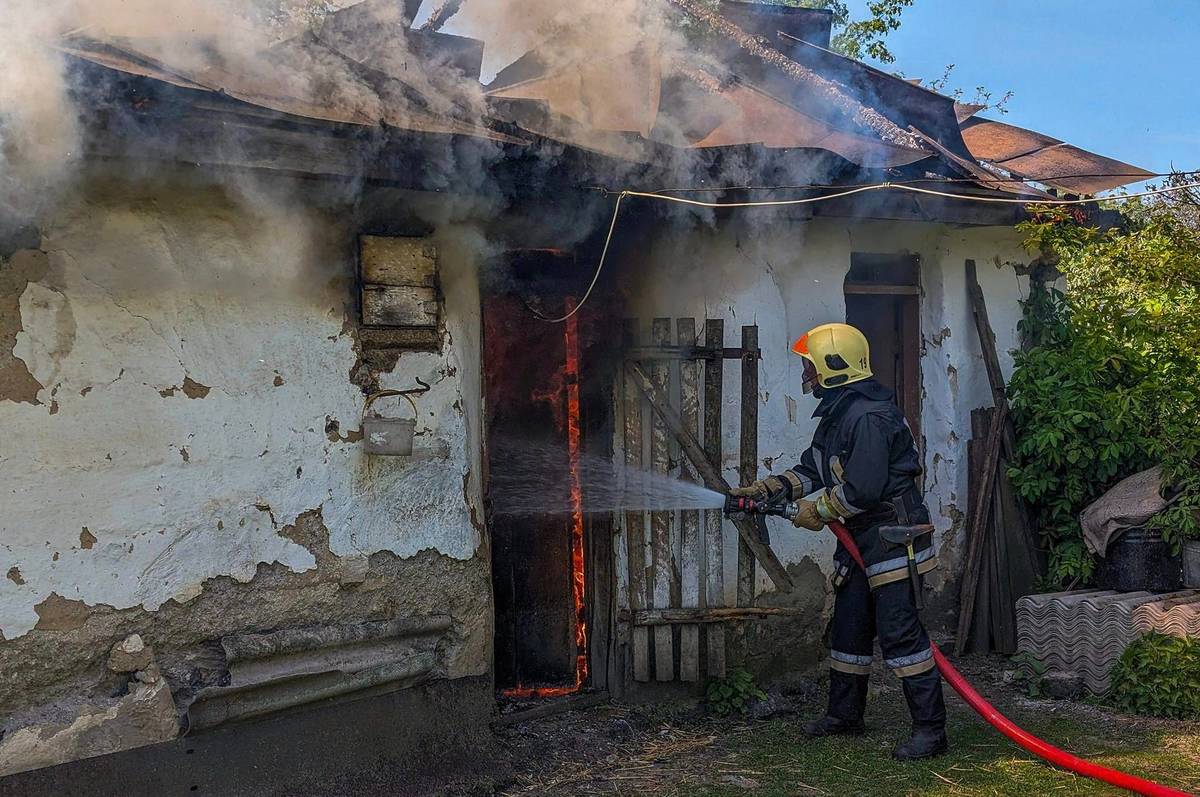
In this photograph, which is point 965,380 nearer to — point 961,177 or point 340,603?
point 961,177

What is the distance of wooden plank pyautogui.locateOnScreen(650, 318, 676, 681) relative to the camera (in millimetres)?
6285

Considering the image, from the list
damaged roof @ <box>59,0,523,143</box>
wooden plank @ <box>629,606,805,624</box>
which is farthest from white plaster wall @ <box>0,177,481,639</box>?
wooden plank @ <box>629,606,805,624</box>

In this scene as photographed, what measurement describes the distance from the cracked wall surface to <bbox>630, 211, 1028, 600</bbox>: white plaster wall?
69.8 inches

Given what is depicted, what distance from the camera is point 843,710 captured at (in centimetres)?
585

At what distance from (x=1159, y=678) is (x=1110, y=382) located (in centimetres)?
233

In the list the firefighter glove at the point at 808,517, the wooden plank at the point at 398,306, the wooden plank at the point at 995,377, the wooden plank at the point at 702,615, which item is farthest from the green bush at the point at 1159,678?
the wooden plank at the point at 398,306

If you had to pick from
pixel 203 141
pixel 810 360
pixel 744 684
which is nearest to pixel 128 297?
pixel 203 141

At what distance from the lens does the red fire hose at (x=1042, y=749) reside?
185 inches

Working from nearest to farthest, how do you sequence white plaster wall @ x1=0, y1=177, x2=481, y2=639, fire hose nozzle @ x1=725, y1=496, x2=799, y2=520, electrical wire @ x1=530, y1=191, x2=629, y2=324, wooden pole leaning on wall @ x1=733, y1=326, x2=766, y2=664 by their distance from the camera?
white plaster wall @ x1=0, y1=177, x2=481, y2=639 → fire hose nozzle @ x1=725, y1=496, x2=799, y2=520 → electrical wire @ x1=530, y1=191, x2=629, y2=324 → wooden pole leaning on wall @ x1=733, y1=326, x2=766, y2=664

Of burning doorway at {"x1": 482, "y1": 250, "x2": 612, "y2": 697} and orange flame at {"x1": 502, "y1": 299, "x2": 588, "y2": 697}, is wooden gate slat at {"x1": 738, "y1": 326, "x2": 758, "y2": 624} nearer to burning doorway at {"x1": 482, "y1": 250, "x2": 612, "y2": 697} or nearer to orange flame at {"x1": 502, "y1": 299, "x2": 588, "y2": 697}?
burning doorway at {"x1": 482, "y1": 250, "x2": 612, "y2": 697}

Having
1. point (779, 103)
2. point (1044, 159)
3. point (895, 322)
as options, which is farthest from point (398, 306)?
point (1044, 159)

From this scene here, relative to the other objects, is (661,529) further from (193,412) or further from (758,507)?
(193,412)

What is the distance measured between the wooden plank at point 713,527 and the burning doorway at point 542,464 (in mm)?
617

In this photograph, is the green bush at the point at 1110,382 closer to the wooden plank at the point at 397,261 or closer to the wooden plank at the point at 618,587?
the wooden plank at the point at 618,587
